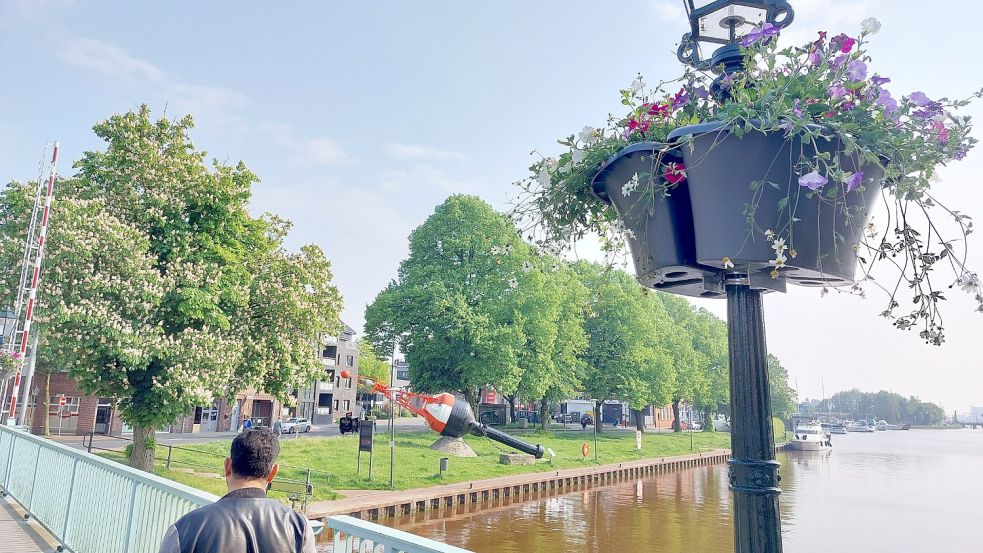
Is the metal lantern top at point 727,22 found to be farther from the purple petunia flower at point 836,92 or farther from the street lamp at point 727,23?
the purple petunia flower at point 836,92

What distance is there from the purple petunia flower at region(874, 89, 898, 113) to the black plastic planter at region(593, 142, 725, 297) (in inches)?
26.1

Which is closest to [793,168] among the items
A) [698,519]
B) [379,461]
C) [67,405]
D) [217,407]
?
[698,519]

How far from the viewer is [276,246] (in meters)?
20.5

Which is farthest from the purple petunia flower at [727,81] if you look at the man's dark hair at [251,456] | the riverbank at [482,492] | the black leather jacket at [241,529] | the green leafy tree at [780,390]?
the green leafy tree at [780,390]

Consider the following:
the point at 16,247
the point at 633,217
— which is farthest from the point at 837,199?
the point at 16,247

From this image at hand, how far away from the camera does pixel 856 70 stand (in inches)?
77.4

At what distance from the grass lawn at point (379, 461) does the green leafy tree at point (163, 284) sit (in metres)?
3.71

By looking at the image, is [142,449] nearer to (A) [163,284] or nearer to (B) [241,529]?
(A) [163,284]

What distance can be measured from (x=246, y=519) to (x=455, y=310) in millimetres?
31250

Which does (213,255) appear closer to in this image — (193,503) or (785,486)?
(193,503)

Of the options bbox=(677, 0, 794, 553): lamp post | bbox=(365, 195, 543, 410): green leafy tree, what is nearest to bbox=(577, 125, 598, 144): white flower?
bbox=(677, 0, 794, 553): lamp post

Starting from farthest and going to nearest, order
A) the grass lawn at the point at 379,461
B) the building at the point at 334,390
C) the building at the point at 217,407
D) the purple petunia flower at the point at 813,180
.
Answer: the building at the point at 334,390 → the building at the point at 217,407 → the grass lawn at the point at 379,461 → the purple petunia flower at the point at 813,180

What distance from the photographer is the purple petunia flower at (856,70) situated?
1.96 m

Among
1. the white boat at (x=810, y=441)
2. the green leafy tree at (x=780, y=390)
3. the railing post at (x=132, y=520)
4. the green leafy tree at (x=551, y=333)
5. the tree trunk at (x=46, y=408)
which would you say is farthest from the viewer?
the green leafy tree at (x=780, y=390)
